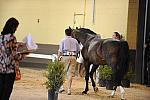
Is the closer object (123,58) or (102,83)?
(123,58)

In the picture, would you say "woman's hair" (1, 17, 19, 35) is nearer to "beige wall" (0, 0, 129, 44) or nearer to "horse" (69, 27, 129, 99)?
"horse" (69, 27, 129, 99)

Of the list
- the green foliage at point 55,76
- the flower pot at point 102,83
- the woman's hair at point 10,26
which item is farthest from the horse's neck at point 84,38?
the woman's hair at point 10,26

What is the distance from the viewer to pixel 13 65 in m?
4.43

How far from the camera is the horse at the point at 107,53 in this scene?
A: 7551 mm

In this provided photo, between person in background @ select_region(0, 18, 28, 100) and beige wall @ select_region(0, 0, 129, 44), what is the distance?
26.2ft

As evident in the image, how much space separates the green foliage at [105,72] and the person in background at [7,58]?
512cm

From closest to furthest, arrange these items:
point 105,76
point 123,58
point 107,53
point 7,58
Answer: point 7,58 → point 123,58 → point 107,53 → point 105,76

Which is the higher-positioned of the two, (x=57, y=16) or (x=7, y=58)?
(x=57, y=16)

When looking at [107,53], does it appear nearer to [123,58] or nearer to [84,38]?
[123,58]

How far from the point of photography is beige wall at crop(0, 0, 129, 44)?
12500 millimetres

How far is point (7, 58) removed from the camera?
4418mm

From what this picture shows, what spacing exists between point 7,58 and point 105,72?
526cm

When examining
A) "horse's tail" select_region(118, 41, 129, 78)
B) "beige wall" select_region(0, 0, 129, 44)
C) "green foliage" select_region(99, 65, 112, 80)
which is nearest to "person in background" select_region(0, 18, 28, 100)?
"horse's tail" select_region(118, 41, 129, 78)

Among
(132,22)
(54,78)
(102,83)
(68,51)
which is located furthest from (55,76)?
(132,22)
